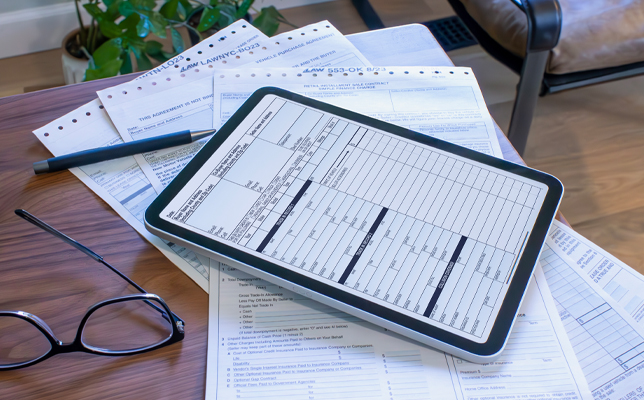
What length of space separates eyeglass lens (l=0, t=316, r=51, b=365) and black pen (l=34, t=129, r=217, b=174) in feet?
0.61

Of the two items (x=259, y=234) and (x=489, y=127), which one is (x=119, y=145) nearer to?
(x=259, y=234)

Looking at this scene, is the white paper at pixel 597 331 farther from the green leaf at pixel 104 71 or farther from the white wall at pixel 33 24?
the white wall at pixel 33 24

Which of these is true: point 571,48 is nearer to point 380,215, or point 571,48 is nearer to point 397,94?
point 397,94

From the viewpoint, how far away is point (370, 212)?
1.64 feet

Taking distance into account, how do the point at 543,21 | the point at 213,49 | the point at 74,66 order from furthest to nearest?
the point at 74,66 → the point at 543,21 → the point at 213,49

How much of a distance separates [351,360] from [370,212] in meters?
0.14

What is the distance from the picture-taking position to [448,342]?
43cm

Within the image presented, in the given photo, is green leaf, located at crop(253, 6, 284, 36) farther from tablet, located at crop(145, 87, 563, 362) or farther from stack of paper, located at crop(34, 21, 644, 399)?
tablet, located at crop(145, 87, 563, 362)

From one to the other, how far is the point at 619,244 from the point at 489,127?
0.85 meters

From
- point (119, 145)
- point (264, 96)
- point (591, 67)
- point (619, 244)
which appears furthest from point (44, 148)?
point (619, 244)

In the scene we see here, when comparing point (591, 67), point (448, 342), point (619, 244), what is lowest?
point (619, 244)

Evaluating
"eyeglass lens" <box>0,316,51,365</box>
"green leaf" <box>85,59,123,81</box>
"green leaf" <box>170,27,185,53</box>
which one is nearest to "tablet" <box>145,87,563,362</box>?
"eyeglass lens" <box>0,316,51,365</box>

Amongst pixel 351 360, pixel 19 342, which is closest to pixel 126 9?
pixel 19 342

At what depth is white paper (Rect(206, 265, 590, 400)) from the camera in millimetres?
428
